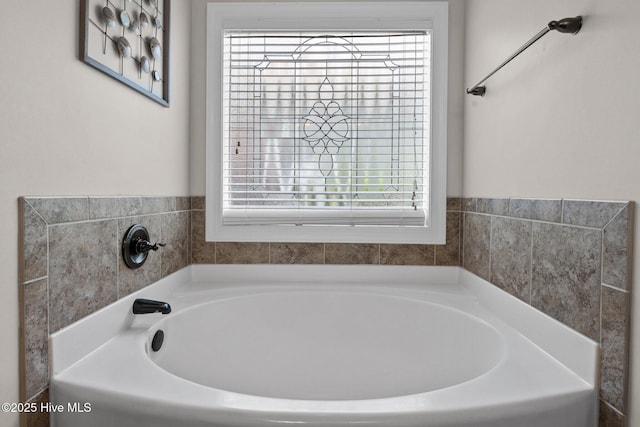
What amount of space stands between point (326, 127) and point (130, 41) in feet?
3.04

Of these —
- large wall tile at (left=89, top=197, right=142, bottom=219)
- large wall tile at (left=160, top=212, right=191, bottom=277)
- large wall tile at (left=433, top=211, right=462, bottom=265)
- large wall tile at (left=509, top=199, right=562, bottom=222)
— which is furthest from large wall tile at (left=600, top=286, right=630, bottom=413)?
large wall tile at (left=160, top=212, right=191, bottom=277)

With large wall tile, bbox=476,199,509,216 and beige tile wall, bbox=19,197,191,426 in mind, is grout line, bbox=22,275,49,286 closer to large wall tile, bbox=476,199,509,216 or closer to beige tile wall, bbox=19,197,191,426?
beige tile wall, bbox=19,197,191,426

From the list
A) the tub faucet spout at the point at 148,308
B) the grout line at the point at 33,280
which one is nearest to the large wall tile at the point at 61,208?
the grout line at the point at 33,280

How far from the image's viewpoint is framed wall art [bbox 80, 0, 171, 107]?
3.65 ft

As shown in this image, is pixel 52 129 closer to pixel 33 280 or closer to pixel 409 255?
pixel 33 280

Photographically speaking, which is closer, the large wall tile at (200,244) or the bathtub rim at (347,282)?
the bathtub rim at (347,282)

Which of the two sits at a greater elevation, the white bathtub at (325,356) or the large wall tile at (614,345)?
the large wall tile at (614,345)

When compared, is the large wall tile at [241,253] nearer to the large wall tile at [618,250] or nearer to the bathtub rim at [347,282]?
the bathtub rim at [347,282]

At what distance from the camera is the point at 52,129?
0.97m

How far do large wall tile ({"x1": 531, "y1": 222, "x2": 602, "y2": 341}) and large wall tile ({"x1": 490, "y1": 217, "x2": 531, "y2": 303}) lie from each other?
0.04m

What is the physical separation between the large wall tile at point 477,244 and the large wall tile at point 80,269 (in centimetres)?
138

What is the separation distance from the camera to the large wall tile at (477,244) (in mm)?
1586

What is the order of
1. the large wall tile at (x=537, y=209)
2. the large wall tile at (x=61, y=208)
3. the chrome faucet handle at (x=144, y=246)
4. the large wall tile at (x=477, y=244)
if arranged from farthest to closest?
the large wall tile at (x=477, y=244), the chrome faucet handle at (x=144, y=246), the large wall tile at (x=537, y=209), the large wall tile at (x=61, y=208)

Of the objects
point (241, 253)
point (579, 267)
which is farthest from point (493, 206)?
point (241, 253)
